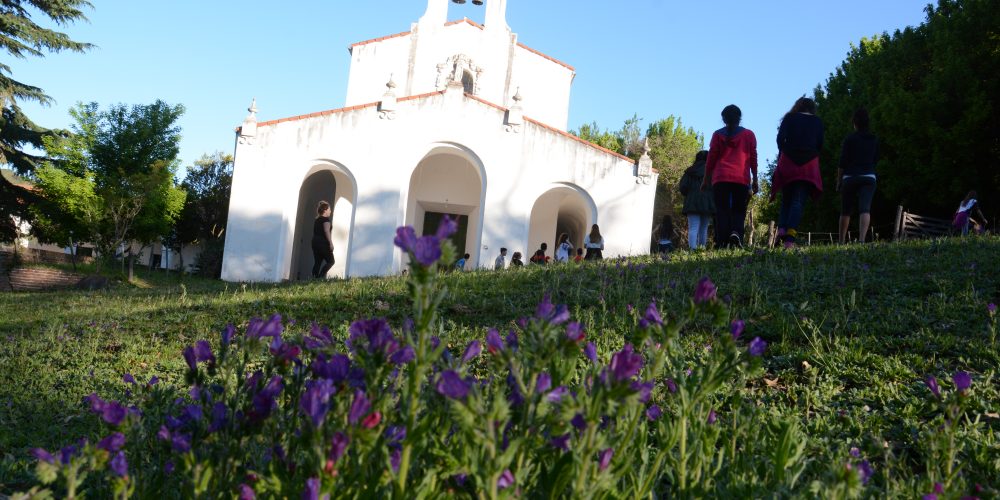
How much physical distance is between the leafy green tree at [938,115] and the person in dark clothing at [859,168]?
12131 millimetres

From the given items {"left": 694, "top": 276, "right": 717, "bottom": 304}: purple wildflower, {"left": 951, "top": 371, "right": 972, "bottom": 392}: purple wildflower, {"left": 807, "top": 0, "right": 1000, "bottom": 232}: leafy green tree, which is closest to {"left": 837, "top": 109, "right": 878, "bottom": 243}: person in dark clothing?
{"left": 951, "top": 371, "right": 972, "bottom": 392}: purple wildflower

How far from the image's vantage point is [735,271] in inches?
260

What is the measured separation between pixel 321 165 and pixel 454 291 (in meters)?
14.5

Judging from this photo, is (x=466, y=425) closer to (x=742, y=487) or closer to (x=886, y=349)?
(x=742, y=487)

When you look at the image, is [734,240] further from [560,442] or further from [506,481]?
[506,481]

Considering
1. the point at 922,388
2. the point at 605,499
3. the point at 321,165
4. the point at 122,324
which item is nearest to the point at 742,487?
the point at 605,499

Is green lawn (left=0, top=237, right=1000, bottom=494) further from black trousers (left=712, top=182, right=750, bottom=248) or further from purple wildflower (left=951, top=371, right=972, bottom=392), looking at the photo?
black trousers (left=712, top=182, right=750, bottom=248)

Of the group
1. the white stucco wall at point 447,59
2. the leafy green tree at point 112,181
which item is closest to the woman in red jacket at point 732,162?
the white stucco wall at point 447,59

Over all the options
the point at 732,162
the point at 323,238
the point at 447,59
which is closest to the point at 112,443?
the point at 732,162

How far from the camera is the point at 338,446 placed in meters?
1.13

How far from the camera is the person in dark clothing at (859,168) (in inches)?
341

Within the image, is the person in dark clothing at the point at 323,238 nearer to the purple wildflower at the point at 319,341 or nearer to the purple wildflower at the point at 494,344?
the purple wildflower at the point at 319,341

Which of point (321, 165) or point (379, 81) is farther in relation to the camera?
point (379, 81)

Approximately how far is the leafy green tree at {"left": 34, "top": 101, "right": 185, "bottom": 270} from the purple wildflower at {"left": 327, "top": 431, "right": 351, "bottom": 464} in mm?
25930
